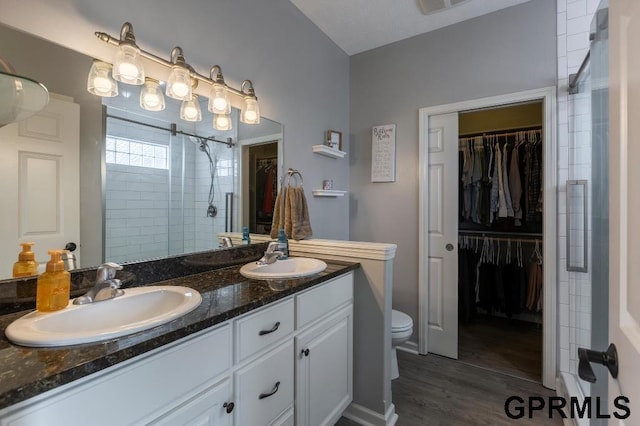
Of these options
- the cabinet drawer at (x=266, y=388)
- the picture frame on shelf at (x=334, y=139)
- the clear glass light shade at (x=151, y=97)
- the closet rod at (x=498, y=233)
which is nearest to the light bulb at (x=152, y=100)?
the clear glass light shade at (x=151, y=97)

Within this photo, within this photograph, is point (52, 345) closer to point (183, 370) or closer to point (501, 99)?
point (183, 370)

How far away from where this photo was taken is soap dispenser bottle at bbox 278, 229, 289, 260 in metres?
1.84

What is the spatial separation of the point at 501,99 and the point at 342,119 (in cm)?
131

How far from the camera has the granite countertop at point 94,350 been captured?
590 mm

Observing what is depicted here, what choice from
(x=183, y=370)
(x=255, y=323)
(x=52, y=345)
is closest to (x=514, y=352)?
(x=255, y=323)

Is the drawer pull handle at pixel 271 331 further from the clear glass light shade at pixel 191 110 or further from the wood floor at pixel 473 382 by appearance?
the clear glass light shade at pixel 191 110

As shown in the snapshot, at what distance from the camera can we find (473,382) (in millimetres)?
2133

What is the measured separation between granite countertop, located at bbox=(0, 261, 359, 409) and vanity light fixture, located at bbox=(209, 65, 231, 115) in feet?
3.19

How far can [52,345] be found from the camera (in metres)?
0.72

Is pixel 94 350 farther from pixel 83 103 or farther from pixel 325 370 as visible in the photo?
pixel 325 370

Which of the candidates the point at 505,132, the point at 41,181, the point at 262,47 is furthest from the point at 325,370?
the point at 505,132

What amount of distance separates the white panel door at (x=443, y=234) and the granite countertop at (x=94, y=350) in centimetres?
173

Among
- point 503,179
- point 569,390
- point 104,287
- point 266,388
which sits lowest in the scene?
point 569,390

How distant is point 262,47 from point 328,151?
902 mm
